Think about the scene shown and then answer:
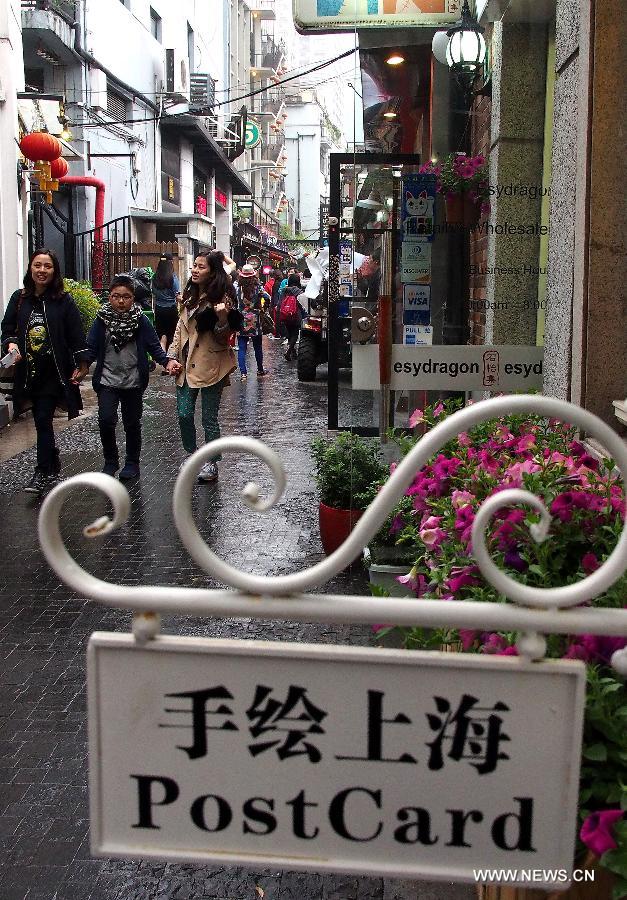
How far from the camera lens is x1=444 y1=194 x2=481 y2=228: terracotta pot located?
5914 mm

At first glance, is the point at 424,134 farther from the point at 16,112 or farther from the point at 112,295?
the point at 16,112

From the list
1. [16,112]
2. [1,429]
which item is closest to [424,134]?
[1,429]

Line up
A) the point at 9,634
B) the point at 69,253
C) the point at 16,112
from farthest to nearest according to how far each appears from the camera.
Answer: the point at 69,253
the point at 16,112
the point at 9,634

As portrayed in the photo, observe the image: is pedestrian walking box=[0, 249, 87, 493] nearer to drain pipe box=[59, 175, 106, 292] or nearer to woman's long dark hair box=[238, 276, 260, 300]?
woman's long dark hair box=[238, 276, 260, 300]

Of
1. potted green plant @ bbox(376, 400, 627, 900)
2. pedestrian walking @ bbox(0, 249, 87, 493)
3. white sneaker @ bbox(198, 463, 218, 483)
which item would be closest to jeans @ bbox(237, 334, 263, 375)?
white sneaker @ bbox(198, 463, 218, 483)

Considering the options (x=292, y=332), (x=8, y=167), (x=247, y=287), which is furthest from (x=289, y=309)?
(x=8, y=167)

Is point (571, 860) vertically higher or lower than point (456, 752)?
lower

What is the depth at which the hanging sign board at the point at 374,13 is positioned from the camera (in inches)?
240

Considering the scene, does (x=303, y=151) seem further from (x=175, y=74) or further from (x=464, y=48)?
(x=464, y=48)

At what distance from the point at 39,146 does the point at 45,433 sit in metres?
6.32

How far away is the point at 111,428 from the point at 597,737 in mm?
7060

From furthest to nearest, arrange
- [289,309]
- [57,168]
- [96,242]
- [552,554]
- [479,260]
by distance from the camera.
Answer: [289,309], [96,242], [57,168], [479,260], [552,554]

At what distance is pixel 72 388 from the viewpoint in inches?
336

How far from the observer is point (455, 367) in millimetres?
5816
